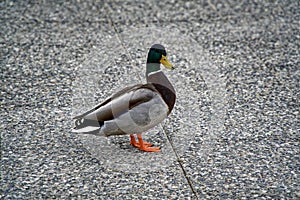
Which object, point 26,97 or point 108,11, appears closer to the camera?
point 26,97

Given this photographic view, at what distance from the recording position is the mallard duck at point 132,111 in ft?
13.9

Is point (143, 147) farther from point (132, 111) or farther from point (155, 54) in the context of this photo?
point (155, 54)

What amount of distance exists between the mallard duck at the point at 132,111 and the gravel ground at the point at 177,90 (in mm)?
251

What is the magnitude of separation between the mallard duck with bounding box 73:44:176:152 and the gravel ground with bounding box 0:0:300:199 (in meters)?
0.25

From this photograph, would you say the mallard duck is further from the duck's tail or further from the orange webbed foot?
the orange webbed foot

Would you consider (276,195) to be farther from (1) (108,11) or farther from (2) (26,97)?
(1) (108,11)

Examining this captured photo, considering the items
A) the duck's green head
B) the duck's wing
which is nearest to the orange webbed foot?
the duck's wing

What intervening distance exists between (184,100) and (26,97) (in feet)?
4.52

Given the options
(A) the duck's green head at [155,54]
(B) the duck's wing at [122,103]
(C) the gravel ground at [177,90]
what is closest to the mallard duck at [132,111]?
(B) the duck's wing at [122,103]

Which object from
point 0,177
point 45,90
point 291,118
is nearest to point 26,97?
point 45,90

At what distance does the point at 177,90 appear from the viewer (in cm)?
546

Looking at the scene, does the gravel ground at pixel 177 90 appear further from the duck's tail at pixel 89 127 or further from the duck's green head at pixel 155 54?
the duck's green head at pixel 155 54

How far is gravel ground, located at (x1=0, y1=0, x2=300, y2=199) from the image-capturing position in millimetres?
4145

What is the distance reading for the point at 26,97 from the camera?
5.29m
